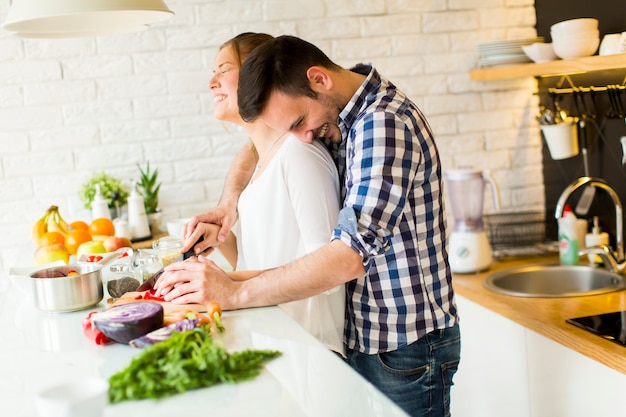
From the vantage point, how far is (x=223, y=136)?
12.6ft

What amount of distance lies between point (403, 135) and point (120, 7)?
85 cm

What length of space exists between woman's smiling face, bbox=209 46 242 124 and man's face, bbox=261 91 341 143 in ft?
1.78

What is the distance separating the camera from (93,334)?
1.69 metres

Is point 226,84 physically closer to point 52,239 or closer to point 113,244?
point 113,244

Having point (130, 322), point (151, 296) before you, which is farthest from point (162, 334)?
point (151, 296)

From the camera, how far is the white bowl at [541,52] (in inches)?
139

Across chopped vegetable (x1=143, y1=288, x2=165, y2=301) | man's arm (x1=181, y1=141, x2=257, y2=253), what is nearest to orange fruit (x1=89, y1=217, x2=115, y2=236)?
man's arm (x1=181, y1=141, x2=257, y2=253)

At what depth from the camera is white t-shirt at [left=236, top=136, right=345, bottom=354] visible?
6.55 feet

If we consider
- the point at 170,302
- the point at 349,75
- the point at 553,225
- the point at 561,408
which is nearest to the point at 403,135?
the point at 349,75

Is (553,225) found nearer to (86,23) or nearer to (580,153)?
(580,153)

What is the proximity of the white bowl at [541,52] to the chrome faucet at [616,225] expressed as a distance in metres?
0.57

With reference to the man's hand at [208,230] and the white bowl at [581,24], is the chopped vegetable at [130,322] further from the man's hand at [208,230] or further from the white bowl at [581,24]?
the white bowl at [581,24]

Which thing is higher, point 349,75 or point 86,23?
point 86,23

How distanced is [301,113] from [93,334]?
73 cm
